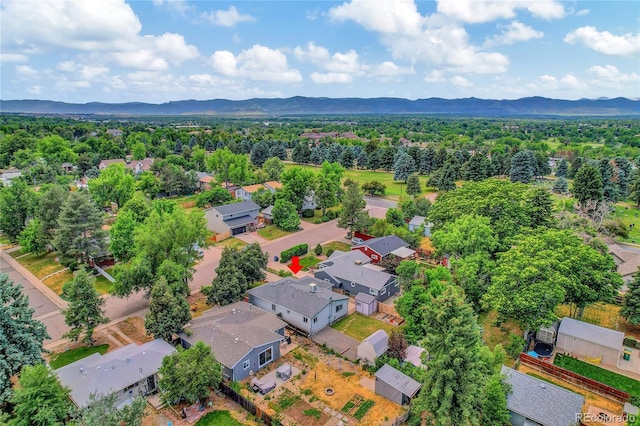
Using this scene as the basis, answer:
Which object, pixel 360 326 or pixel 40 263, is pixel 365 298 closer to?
pixel 360 326

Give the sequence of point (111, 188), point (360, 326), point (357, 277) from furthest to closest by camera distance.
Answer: point (111, 188) → point (357, 277) → point (360, 326)

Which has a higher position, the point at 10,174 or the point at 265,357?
the point at 10,174

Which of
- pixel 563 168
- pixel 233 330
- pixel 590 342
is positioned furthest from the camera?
pixel 563 168

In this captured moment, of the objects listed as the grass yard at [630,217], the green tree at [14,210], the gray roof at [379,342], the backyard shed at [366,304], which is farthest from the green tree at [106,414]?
the grass yard at [630,217]

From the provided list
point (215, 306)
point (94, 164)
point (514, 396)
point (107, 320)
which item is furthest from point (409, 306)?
point (94, 164)

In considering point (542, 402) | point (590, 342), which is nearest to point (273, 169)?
point (590, 342)

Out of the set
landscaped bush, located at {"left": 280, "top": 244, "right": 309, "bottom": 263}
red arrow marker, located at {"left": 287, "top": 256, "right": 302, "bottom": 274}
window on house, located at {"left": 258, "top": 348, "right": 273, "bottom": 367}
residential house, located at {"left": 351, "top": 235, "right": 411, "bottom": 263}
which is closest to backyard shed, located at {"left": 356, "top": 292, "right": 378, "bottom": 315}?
residential house, located at {"left": 351, "top": 235, "right": 411, "bottom": 263}
